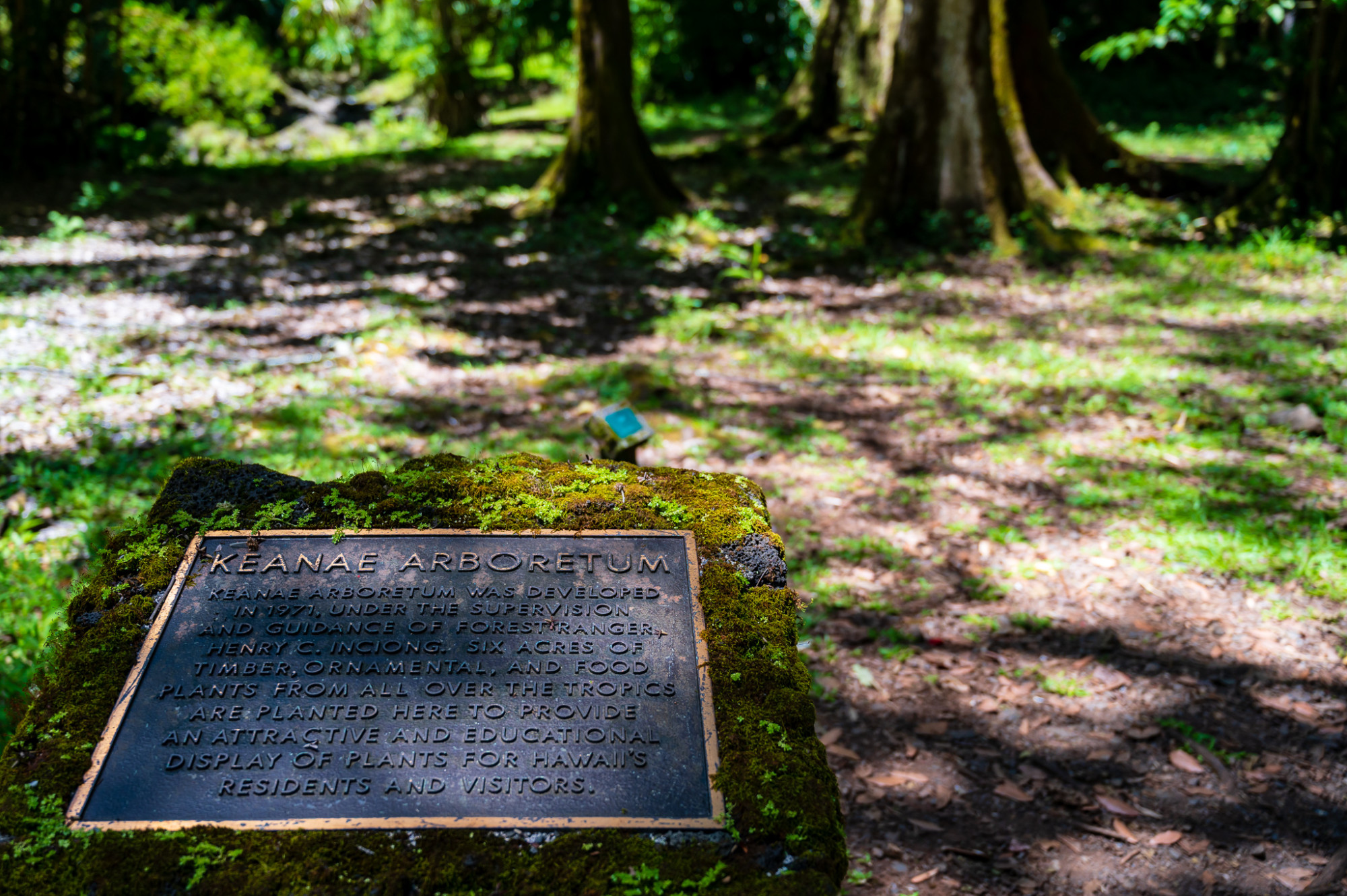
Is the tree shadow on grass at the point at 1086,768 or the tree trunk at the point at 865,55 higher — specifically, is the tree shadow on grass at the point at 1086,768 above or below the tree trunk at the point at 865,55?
below

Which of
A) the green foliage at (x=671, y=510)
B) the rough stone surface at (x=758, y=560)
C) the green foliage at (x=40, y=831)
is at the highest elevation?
the green foliage at (x=671, y=510)

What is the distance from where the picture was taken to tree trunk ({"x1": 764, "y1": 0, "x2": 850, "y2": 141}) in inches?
558

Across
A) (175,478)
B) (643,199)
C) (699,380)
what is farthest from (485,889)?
(643,199)

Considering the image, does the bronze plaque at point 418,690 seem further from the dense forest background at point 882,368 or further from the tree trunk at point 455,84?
the tree trunk at point 455,84

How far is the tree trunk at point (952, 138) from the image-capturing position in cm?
816

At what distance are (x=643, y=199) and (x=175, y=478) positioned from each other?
7.68 meters

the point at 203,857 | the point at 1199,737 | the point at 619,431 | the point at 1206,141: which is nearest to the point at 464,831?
the point at 203,857

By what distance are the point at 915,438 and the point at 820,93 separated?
35.0ft

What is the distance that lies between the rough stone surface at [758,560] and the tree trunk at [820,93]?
12.6 metres

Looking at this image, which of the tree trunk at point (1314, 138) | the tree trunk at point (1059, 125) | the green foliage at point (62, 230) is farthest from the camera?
the tree trunk at point (1059, 125)

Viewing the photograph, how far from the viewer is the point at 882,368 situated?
20.7ft

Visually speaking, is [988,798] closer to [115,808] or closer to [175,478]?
[115,808]

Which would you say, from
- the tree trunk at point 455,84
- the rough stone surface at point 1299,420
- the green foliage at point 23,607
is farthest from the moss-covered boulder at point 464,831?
the tree trunk at point 455,84

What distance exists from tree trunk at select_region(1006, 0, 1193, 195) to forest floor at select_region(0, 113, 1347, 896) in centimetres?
55
